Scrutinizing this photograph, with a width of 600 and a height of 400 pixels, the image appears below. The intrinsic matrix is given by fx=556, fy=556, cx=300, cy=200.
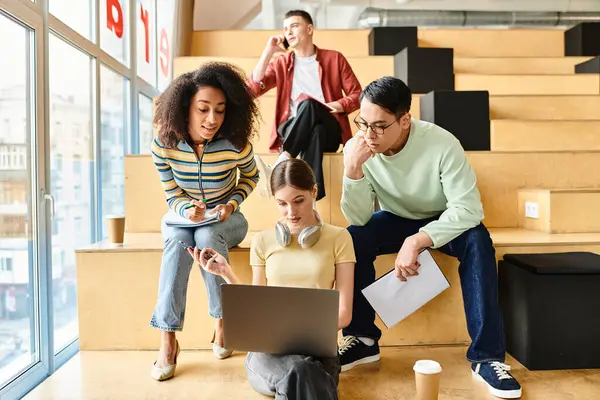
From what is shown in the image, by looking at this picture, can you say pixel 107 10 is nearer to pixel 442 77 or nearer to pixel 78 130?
pixel 78 130

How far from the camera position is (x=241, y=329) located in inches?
57.8

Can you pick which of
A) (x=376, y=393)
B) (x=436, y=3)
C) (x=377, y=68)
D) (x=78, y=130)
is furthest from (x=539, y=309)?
(x=436, y=3)

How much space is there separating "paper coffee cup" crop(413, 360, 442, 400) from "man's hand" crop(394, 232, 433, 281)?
0.41 m

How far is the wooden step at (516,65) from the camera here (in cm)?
384

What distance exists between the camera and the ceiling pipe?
6102 millimetres

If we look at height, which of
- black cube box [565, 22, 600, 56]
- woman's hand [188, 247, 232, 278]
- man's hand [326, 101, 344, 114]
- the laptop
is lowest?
the laptop

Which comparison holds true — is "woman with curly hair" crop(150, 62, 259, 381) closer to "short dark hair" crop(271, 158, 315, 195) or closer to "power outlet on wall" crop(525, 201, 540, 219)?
"short dark hair" crop(271, 158, 315, 195)

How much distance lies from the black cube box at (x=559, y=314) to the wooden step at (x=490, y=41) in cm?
276

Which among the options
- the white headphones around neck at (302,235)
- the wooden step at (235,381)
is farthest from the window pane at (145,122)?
the white headphones around neck at (302,235)

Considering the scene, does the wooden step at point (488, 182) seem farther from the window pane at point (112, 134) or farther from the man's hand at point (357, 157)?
the man's hand at point (357, 157)

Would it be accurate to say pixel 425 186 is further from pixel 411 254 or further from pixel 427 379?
pixel 427 379

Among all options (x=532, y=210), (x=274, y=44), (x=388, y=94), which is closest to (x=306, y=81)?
(x=274, y=44)

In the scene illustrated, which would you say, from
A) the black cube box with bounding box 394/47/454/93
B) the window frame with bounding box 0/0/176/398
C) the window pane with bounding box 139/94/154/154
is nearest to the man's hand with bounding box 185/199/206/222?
the window frame with bounding box 0/0/176/398

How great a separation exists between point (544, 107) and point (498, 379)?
208cm
